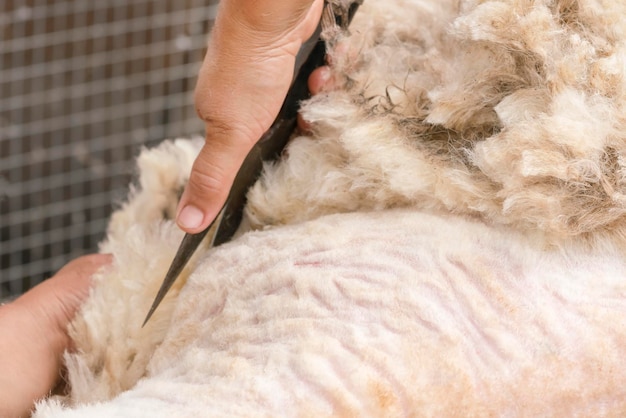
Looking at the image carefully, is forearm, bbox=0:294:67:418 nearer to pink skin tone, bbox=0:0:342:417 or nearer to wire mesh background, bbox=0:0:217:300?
pink skin tone, bbox=0:0:342:417

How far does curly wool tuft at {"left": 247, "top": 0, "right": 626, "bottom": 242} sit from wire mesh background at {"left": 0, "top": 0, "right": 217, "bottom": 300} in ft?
4.94

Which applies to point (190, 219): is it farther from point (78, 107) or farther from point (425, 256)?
point (78, 107)

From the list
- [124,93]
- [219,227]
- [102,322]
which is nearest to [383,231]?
[219,227]

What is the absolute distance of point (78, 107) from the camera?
2.49 metres

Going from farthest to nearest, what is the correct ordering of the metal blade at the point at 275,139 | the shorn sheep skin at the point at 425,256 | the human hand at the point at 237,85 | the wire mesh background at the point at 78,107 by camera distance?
1. the wire mesh background at the point at 78,107
2. the metal blade at the point at 275,139
3. the human hand at the point at 237,85
4. the shorn sheep skin at the point at 425,256

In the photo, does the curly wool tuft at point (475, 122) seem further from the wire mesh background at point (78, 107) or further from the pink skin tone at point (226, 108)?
the wire mesh background at point (78, 107)

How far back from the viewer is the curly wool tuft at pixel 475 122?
81 centimetres

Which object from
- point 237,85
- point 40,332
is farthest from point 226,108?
point 40,332

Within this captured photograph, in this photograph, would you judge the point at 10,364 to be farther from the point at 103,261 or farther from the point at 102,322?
the point at 103,261

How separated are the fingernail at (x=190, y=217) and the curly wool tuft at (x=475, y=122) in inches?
3.0

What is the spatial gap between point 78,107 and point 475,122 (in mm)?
1843

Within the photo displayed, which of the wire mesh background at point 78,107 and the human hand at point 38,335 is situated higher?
the human hand at point 38,335

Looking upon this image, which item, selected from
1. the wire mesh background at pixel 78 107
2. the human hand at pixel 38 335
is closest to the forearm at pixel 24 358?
the human hand at pixel 38 335

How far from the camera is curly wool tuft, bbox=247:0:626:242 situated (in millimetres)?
809
